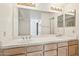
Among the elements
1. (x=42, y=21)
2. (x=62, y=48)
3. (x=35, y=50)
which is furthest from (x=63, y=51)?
(x=42, y=21)

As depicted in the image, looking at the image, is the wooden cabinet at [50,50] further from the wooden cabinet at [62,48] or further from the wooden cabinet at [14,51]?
the wooden cabinet at [14,51]

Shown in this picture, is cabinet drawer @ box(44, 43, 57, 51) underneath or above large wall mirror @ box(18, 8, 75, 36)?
underneath

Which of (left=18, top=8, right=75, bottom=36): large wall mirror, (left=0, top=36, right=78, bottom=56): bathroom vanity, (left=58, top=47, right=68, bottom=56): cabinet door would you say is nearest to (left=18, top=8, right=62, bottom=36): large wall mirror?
(left=18, top=8, right=75, bottom=36): large wall mirror

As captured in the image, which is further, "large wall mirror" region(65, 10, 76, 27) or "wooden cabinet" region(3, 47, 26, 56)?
"large wall mirror" region(65, 10, 76, 27)

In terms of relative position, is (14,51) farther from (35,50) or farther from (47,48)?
(47,48)

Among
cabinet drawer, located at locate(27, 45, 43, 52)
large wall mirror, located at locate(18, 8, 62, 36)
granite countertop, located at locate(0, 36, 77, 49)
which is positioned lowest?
cabinet drawer, located at locate(27, 45, 43, 52)

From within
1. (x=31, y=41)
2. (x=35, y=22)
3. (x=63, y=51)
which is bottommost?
(x=63, y=51)

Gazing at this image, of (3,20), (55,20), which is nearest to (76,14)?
(55,20)

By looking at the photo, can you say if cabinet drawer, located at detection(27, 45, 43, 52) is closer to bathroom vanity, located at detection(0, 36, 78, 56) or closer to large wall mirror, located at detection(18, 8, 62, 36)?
bathroom vanity, located at detection(0, 36, 78, 56)

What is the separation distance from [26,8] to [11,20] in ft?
0.76

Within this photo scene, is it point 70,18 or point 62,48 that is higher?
point 70,18

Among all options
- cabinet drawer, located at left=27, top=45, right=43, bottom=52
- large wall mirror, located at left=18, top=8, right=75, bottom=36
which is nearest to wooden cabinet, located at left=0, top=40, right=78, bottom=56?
Answer: cabinet drawer, located at left=27, top=45, right=43, bottom=52

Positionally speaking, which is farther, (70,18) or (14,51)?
(70,18)

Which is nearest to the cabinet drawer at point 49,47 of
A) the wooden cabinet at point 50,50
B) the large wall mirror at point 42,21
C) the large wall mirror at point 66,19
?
the wooden cabinet at point 50,50
